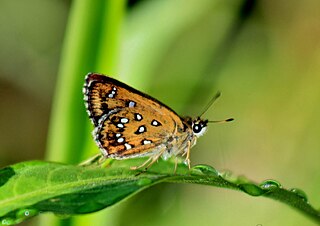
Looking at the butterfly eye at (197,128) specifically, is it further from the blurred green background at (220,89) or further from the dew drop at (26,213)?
the dew drop at (26,213)

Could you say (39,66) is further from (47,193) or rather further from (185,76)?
(47,193)

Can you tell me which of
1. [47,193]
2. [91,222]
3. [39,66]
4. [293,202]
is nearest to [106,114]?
[91,222]

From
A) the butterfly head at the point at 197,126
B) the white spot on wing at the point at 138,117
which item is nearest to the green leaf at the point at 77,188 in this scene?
the white spot on wing at the point at 138,117

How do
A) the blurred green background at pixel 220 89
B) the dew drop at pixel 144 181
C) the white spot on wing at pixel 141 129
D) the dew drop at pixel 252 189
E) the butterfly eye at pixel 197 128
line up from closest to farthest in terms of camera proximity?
the dew drop at pixel 144 181 < the dew drop at pixel 252 189 < the white spot on wing at pixel 141 129 < the butterfly eye at pixel 197 128 < the blurred green background at pixel 220 89

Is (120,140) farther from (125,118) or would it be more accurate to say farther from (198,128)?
(198,128)

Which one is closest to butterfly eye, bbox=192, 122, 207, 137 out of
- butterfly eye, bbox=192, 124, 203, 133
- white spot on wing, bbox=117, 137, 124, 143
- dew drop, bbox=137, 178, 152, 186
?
butterfly eye, bbox=192, 124, 203, 133

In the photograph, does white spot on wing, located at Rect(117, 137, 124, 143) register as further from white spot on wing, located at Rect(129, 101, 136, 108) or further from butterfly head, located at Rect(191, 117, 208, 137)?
butterfly head, located at Rect(191, 117, 208, 137)
